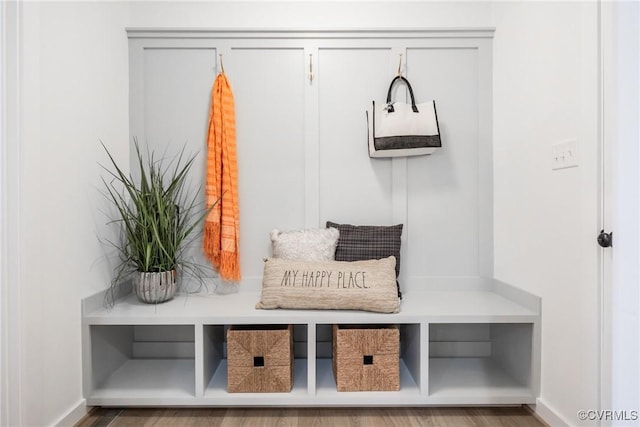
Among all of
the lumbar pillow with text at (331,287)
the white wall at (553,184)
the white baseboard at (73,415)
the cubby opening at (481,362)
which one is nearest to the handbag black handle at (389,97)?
the white wall at (553,184)

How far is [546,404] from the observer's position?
66.4 inches

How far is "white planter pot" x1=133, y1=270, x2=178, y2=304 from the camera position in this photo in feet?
6.12

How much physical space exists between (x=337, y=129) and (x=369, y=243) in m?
0.70

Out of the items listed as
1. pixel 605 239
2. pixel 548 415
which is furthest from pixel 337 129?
pixel 548 415

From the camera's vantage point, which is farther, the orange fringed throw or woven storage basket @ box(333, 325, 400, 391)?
the orange fringed throw

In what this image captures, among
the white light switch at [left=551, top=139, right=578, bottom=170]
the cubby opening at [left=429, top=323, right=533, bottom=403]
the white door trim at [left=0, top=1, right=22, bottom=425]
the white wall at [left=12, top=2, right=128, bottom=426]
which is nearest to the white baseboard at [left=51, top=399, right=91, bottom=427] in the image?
the white wall at [left=12, top=2, right=128, bottom=426]

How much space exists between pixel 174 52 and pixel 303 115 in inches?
32.9

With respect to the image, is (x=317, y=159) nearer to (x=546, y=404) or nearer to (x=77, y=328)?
(x=77, y=328)

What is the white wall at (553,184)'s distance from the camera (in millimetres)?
1421

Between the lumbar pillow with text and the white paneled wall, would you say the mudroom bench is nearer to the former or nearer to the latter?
the lumbar pillow with text

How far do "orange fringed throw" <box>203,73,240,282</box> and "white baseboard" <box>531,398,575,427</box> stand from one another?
1609mm

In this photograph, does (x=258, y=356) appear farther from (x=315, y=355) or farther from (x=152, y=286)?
(x=152, y=286)

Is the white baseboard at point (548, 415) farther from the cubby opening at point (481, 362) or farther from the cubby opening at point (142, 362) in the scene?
the cubby opening at point (142, 362)

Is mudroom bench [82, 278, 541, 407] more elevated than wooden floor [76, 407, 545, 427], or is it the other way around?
mudroom bench [82, 278, 541, 407]
